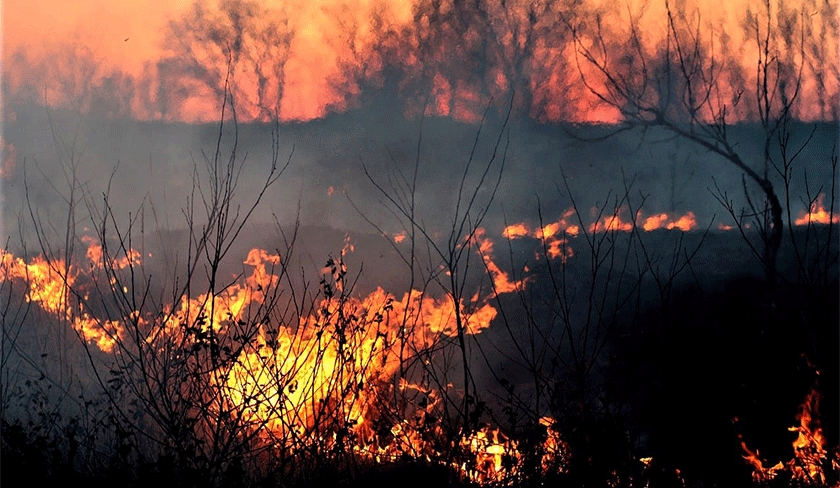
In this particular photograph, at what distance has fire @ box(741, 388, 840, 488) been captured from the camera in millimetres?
4166

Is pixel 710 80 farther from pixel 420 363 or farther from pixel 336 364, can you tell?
pixel 336 364

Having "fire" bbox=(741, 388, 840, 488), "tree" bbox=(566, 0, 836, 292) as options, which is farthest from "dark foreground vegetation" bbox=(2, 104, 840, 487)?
"tree" bbox=(566, 0, 836, 292)

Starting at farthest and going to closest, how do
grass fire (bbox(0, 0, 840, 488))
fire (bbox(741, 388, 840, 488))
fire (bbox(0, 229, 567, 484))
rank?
grass fire (bbox(0, 0, 840, 488)) < fire (bbox(741, 388, 840, 488)) < fire (bbox(0, 229, 567, 484))

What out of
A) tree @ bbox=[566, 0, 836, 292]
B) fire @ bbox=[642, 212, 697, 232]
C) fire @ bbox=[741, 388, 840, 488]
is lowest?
fire @ bbox=[741, 388, 840, 488]

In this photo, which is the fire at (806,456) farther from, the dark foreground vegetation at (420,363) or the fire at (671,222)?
the fire at (671,222)

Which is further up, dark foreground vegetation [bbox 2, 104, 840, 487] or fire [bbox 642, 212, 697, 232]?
fire [bbox 642, 212, 697, 232]

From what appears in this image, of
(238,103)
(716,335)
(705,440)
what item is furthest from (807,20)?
(238,103)

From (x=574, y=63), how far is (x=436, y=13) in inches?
54.0

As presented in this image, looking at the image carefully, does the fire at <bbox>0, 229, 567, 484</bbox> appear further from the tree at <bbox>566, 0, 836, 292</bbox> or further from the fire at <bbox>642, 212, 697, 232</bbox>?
the tree at <bbox>566, 0, 836, 292</bbox>

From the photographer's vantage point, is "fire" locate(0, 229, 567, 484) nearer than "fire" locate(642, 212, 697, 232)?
Yes

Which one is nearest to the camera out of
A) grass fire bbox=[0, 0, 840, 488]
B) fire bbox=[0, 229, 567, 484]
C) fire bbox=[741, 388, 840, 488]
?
fire bbox=[0, 229, 567, 484]

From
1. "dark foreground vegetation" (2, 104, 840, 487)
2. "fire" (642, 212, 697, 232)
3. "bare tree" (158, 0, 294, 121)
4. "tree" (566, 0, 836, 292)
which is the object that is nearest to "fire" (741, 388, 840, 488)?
"dark foreground vegetation" (2, 104, 840, 487)

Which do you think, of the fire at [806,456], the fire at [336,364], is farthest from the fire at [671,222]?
the fire at [806,456]

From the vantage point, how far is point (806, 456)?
14.5ft
